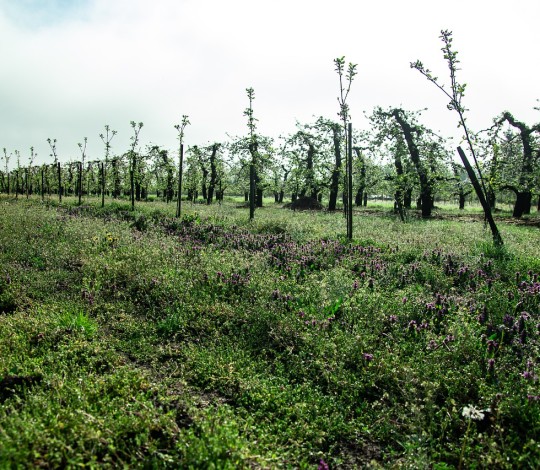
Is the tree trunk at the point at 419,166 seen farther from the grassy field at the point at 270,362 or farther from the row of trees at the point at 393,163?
the grassy field at the point at 270,362

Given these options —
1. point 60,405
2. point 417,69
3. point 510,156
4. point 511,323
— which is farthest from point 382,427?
point 510,156

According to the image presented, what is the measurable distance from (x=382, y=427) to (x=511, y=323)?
285 cm

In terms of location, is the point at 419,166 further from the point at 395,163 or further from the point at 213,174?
the point at 213,174

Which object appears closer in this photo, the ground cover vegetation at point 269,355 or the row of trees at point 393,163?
the ground cover vegetation at point 269,355

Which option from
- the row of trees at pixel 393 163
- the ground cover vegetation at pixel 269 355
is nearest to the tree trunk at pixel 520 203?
the row of trees at pixel 393 163

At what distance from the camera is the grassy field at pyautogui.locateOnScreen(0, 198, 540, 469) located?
10.7ft

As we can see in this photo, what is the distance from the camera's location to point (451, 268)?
8.16m

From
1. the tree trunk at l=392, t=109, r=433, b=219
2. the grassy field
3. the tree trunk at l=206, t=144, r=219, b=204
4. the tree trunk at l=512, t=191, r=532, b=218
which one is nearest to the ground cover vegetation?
the grassy field

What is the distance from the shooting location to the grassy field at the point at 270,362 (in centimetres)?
326

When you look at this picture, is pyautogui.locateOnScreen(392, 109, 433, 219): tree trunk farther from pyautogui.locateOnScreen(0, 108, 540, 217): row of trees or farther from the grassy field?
the grassy field

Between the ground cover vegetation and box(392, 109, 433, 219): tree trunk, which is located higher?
box(392, 109, 433, 219): tree trunk

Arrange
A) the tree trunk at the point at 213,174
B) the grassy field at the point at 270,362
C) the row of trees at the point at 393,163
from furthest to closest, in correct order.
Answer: the tree trunk at the point at 213,174 < the row of trees at the point at 393,163 < the grassy field at the point at 270,362

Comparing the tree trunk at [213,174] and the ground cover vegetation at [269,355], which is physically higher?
the tree trunk at [213,174]

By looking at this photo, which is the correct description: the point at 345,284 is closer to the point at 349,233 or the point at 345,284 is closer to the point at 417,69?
the point at 349,233
